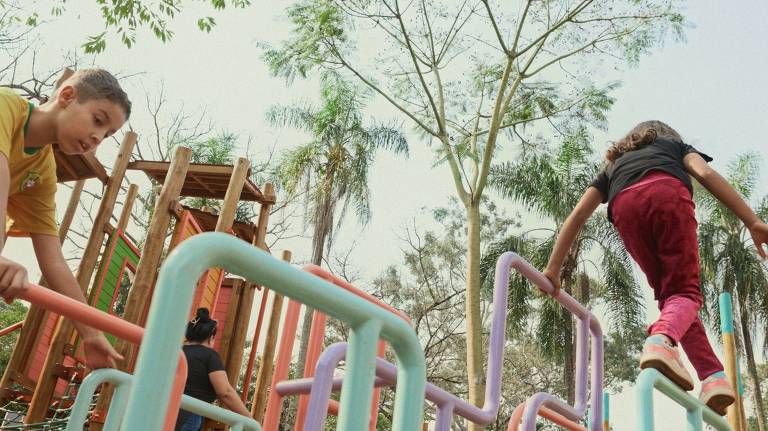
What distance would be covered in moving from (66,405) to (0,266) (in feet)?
26.0

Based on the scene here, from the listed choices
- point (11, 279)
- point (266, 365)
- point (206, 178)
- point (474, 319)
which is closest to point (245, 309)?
point (266, 365)

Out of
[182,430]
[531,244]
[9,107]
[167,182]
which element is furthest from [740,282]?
[9,107]

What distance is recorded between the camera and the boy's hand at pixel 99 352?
6.40ft

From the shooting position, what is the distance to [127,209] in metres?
8.37

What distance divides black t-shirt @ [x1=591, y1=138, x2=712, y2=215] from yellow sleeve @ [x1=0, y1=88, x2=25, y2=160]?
207cm

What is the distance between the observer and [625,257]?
1878cm

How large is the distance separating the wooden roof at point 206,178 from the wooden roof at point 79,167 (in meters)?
0.52

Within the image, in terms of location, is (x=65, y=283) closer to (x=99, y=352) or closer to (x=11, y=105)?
(x=99, y=352)

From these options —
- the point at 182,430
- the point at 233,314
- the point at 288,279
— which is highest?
the point at 233,314

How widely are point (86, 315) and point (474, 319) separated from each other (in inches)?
395

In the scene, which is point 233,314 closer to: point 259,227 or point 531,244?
point 259,227

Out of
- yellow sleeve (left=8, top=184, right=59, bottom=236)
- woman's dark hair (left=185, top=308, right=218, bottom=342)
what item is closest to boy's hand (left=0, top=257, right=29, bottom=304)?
yellow sleeve (left=8, top=184, right=59, bottom=236)

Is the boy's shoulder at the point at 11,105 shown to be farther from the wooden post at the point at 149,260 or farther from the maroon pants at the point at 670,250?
the wooden post at the point at 149,260

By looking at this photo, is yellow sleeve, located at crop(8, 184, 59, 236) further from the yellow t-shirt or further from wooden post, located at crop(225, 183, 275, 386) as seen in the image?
wooden post, located at crop(225, 183, 275, 386)
